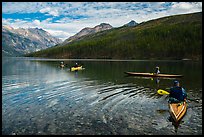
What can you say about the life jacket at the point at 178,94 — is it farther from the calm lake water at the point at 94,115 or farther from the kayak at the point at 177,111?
the calm lake water at the point at 94,115

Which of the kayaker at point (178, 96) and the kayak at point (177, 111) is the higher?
the kayaker at point (178, 96)

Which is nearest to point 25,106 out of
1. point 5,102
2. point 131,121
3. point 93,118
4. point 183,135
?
point 5,102

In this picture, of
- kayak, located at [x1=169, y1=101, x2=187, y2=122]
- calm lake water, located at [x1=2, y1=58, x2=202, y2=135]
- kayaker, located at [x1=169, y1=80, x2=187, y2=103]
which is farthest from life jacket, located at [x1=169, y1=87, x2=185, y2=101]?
calm lake water, located at [x1=2, y1=58, x2=202, y2=135]

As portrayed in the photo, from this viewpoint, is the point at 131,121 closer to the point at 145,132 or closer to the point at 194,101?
the point at 145,132

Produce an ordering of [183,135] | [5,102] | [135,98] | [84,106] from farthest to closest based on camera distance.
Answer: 1. [135,98]
2. [5,102]
3. [84,106]
4. [183,135]

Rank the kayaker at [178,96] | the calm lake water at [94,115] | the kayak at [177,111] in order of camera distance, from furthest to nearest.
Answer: the kayaker at [178,96]
the kayak at [177,111]
the calm lake water at [94,115]

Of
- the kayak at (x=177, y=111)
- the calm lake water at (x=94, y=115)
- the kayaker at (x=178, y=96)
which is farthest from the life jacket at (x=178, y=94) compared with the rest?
the calm lake water at (x=94, y=115)

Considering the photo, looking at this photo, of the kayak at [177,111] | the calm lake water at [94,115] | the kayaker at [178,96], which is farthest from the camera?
the kayaker at [178,96]

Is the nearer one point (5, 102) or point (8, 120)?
point (8, 120)

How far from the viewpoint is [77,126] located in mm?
22766

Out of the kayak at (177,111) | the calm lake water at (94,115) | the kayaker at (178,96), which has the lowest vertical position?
the calm lake water at (94,115)

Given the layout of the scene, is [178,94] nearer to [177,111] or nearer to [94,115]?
[177,111]

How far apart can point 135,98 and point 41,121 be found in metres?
16.9

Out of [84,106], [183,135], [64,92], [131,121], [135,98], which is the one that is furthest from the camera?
[64,92]
